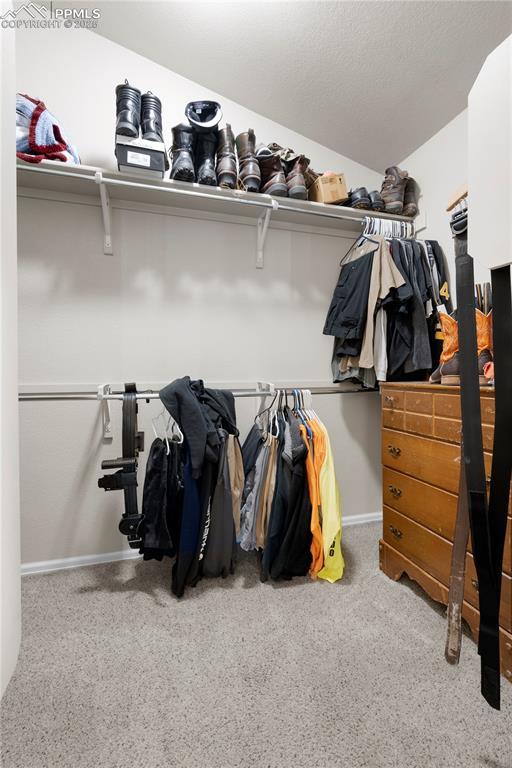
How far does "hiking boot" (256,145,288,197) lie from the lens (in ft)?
5.49

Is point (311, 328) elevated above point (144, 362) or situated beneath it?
elevated above

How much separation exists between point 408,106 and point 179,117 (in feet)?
4.15

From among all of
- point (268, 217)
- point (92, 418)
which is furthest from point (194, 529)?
point (268, 217)

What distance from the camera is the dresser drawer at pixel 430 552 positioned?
99cm

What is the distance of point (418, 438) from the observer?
136 centimetres

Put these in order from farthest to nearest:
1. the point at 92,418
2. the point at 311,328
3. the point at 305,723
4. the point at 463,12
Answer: the point at 311,328, the point at 92,418, the point at 463,12, the point at 305,723

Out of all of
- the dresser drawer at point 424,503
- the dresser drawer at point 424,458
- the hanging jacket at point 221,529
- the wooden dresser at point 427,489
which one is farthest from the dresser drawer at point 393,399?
the hanging jacket at point 221,529

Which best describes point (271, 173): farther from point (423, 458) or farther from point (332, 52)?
point (423, 458)

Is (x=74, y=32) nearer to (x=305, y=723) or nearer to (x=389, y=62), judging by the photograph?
(x=389, y=62)

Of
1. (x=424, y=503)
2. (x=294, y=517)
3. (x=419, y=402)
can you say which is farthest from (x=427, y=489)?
(x=294, y=517)

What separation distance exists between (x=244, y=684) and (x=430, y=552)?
837 millimetres

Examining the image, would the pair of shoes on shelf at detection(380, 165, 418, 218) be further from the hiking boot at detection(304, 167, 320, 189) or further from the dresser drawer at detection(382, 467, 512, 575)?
the dresser drawer at detection(382, 467, 512, 575)

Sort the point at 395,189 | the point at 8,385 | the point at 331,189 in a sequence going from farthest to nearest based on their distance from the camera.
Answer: the point at 395,189, the point at 331,189, the point at 8,385

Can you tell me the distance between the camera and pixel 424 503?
4.33 ft
